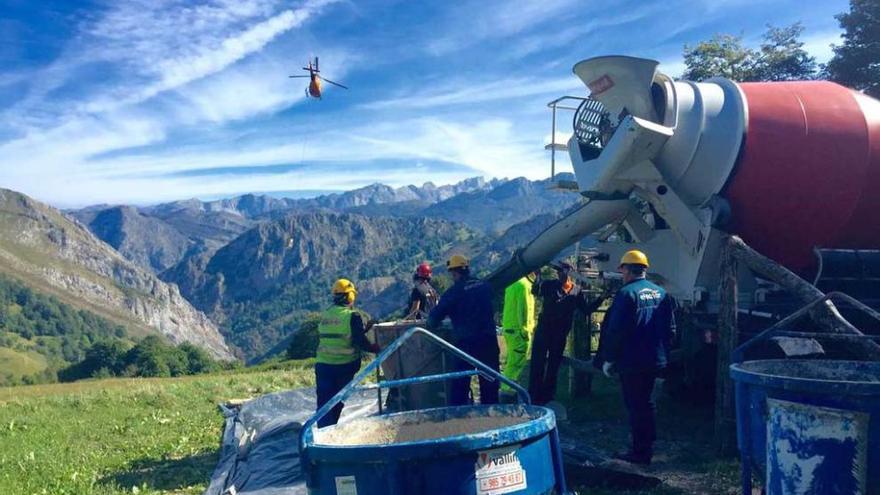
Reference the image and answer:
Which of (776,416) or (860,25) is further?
(860,25)

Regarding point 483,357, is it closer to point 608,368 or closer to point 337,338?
point 608,368

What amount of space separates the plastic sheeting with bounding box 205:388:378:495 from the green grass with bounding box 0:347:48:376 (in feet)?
402

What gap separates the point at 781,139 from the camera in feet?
25.2

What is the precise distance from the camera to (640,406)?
674 centimetres

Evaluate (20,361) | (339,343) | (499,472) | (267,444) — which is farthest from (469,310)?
(20,361)

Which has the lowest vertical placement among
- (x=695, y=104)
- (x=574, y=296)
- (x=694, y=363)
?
(x=694, y=363)

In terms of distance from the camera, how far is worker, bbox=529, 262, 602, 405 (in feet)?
29.1

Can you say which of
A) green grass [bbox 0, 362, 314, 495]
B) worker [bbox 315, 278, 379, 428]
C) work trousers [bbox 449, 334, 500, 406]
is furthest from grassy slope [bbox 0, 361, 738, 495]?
worker [bbox 315, 278, 379, 428]

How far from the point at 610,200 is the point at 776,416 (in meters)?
5.52

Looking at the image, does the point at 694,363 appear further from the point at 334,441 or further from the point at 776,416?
the point at 334,441

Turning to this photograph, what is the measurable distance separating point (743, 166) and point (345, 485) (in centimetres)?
606

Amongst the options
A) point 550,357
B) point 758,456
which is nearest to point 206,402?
point 550,357

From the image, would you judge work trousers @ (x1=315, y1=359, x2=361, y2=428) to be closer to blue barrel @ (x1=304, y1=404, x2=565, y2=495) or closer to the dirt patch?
the dirt patch

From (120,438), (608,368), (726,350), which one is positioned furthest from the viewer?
(120,438)
